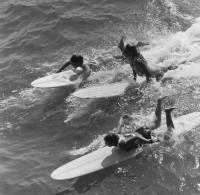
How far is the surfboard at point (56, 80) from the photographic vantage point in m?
10.7

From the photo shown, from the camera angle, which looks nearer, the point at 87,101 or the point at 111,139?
the point at 111,139

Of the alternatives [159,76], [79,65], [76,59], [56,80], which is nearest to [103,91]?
[79,65]

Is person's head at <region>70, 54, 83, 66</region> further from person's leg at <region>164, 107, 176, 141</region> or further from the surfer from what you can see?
person's leg at <region>164, 107, 176, 141</region>

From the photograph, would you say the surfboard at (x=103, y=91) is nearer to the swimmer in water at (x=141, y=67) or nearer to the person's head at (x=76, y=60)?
the swimmer in water at (x=141, y=67)

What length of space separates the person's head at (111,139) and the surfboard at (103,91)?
8.24ft

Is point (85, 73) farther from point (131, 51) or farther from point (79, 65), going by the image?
point (131, 51)

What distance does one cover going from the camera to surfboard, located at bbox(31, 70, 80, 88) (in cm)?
1071

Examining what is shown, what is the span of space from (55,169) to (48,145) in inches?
40.0

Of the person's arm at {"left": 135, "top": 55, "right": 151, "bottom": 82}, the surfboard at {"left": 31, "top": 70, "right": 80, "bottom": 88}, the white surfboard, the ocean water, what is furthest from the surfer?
the surfboard at {"left": 31, "top": 70, "right": 80, "bottom": 88}

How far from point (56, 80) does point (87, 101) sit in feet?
3.66

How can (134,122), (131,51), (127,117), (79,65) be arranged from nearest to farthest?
(127,117)
(134,122)
(131,51)
(79,65)

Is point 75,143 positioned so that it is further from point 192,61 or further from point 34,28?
point 34,28

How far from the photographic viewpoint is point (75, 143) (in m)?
9.05

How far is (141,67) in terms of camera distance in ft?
34.6
